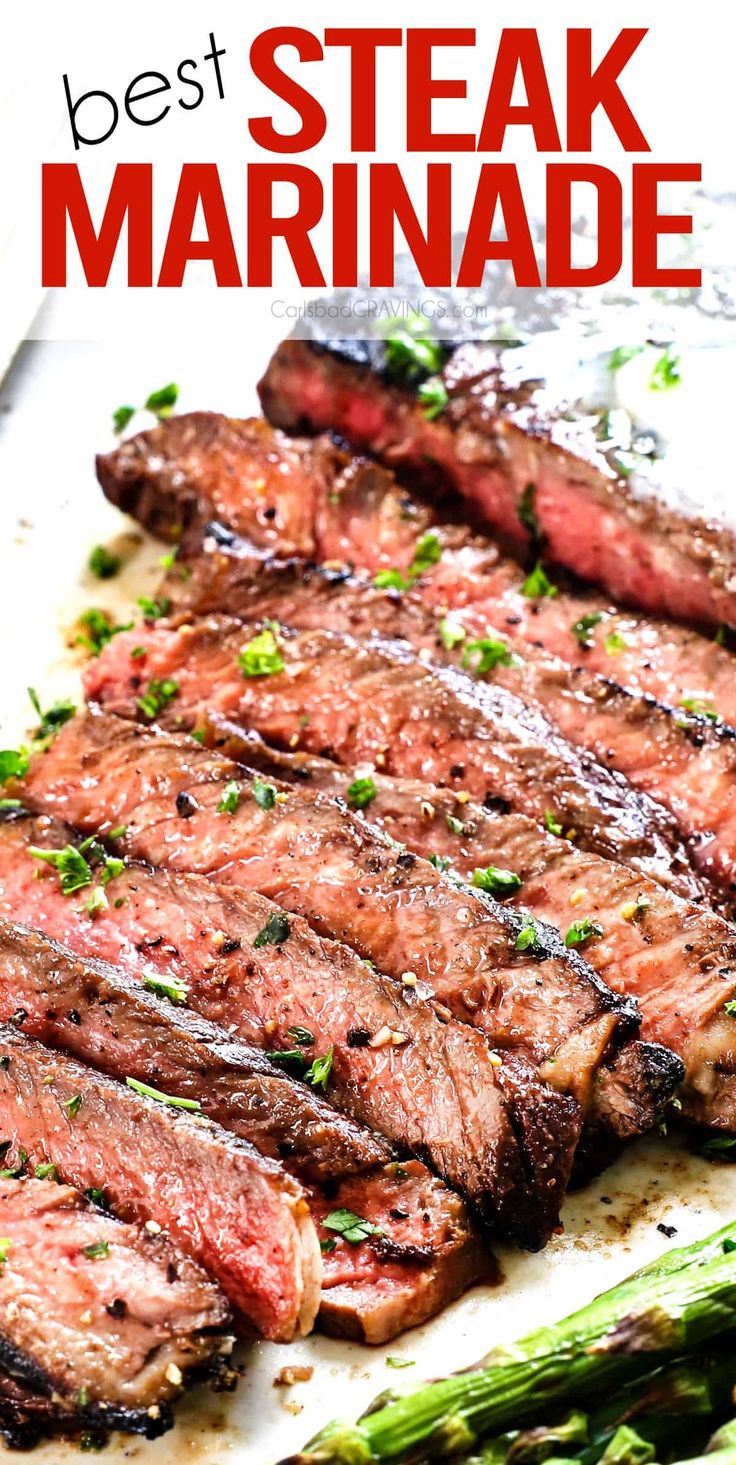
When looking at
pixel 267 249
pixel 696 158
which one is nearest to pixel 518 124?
pixel 696 158

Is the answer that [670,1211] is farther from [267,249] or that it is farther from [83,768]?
[267,249]

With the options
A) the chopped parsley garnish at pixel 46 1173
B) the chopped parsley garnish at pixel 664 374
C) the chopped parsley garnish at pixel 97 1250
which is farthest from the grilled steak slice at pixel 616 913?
the chopped parsley garnish at pixel 664 374

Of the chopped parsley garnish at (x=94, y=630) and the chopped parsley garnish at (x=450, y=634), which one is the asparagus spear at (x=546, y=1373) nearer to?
the chopped parsley garnish at (x=450, y=634)

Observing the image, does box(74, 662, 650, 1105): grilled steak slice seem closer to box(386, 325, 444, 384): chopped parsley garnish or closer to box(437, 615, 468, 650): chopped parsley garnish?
box(437, 615, 468, 650): chopped parsley garnish

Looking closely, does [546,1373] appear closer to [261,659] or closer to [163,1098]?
[163,1098]

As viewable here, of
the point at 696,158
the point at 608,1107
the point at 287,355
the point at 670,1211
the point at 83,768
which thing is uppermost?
the point at 696,158

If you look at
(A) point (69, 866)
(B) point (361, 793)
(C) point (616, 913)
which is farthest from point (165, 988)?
(C) point (616, 913)
